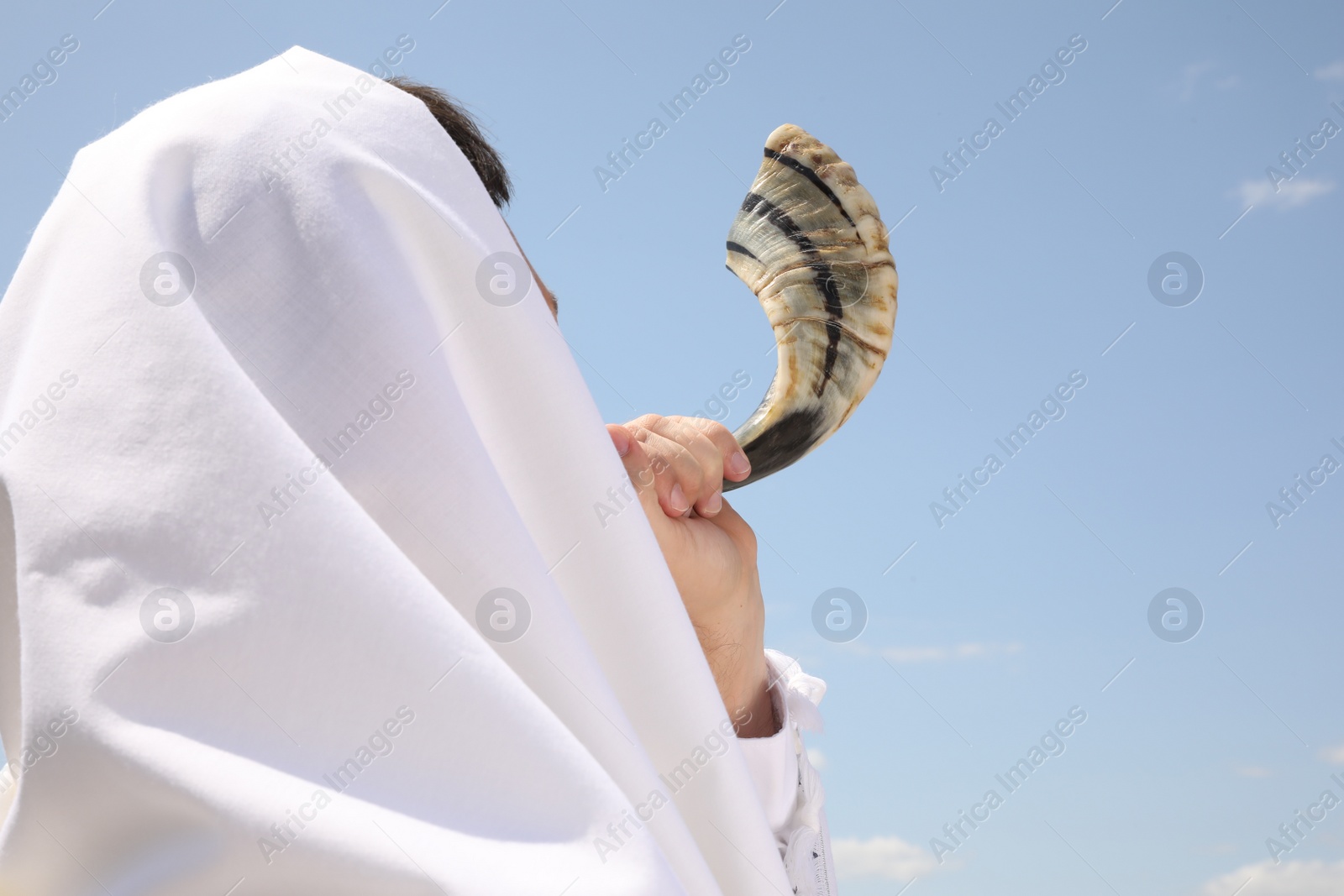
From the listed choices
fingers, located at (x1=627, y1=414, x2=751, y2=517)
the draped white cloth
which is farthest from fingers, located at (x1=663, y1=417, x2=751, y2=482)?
the draped white cloth

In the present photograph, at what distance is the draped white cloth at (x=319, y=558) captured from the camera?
0.80 meters

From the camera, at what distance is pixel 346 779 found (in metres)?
0.81

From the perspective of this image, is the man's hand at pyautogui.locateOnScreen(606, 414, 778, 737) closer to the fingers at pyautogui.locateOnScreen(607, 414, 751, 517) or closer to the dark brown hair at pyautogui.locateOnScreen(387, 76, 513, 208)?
the fingers at pyautogui.locateOnScreen(607, 414, 751, 517)

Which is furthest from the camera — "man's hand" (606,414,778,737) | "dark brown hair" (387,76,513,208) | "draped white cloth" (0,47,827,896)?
"dark brown hair" (387,76,513,208)

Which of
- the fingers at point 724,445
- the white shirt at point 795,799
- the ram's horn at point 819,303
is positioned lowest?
the white shirt at point 795,799

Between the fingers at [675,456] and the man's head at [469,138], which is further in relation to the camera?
the man's head at [469,138]

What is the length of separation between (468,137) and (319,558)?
1.81m

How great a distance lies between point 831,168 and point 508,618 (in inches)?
76.4

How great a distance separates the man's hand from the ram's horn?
1.16ft

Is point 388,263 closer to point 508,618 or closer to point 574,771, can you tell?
point 508,618

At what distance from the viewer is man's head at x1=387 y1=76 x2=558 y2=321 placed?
2.44m

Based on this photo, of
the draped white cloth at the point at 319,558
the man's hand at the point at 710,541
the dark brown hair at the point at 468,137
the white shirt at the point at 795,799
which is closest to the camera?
the draped white cloth at the point at 319,558

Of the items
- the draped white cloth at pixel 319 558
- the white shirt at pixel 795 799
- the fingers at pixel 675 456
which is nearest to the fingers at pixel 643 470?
the fingers at pixel 675 456

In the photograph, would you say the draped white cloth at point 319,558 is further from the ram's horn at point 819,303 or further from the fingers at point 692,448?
the ram's horn at point 819,303
